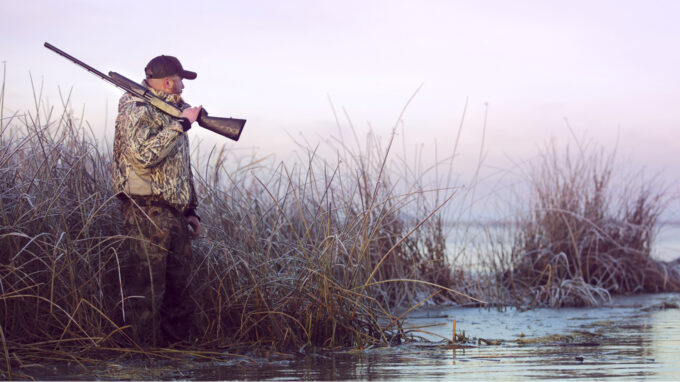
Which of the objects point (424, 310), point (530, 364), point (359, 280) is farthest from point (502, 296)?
point (530, 364)

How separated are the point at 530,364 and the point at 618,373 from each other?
57 cm

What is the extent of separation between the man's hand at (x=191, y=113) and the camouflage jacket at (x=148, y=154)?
0.28ft

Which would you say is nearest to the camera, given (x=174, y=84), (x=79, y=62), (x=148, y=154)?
(x=148, y=154)

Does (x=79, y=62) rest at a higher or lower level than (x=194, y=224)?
higher

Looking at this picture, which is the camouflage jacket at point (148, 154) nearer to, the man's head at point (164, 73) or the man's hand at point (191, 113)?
the man's hand at point (191, 113)

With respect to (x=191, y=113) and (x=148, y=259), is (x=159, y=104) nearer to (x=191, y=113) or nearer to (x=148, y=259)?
(x=191, y=113)

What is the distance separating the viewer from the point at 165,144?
5090 millimetres

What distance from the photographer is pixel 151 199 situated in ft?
17.1

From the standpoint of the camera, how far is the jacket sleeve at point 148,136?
5.07 metres

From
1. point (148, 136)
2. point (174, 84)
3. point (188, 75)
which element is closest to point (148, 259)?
point (148, 136)

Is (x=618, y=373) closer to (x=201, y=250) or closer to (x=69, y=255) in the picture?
(x=201, y=250)

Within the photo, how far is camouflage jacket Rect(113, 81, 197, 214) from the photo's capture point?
5.09m

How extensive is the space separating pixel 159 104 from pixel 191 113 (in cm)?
22

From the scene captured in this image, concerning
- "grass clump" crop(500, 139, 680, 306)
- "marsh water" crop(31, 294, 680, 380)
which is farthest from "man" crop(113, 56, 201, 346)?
"grass clump" crop(500, 139, 680, 306)
